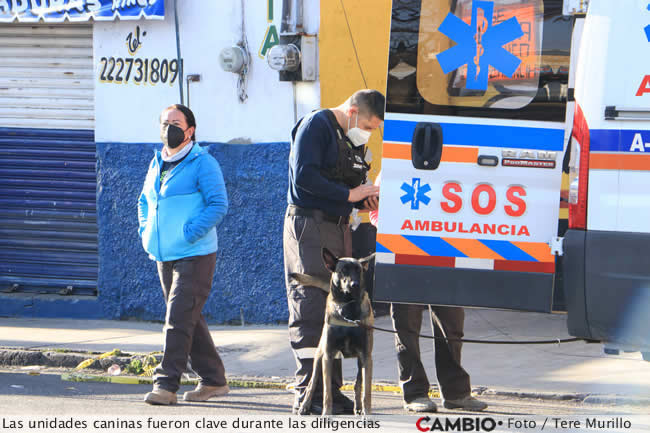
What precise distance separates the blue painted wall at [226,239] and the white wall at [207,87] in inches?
7.4

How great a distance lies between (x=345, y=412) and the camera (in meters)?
5.74

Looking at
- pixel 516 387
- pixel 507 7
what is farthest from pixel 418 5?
pixel 516 387

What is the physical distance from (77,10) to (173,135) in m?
4.10

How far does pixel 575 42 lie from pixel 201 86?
5.27 metres

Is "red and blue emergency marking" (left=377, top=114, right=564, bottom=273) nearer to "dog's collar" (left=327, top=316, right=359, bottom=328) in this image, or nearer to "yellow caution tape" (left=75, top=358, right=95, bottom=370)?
"dog's collar" (left=327, top=316, right=359, bottom=328)

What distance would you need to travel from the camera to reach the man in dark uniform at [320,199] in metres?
5.70

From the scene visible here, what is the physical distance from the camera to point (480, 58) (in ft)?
17.3

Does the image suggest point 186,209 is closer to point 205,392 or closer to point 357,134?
point 205,392

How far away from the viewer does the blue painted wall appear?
9430 millimetres

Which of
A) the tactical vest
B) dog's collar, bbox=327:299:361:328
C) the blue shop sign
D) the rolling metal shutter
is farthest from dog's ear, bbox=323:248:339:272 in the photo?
the rolling metal shutter

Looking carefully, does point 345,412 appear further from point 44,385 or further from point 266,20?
point 266,20

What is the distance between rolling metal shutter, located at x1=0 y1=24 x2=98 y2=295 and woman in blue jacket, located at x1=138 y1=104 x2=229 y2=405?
3.88 m

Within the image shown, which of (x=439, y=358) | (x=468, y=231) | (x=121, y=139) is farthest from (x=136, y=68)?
(x=468, y=231)

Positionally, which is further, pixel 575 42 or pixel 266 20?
pixel 266 20
